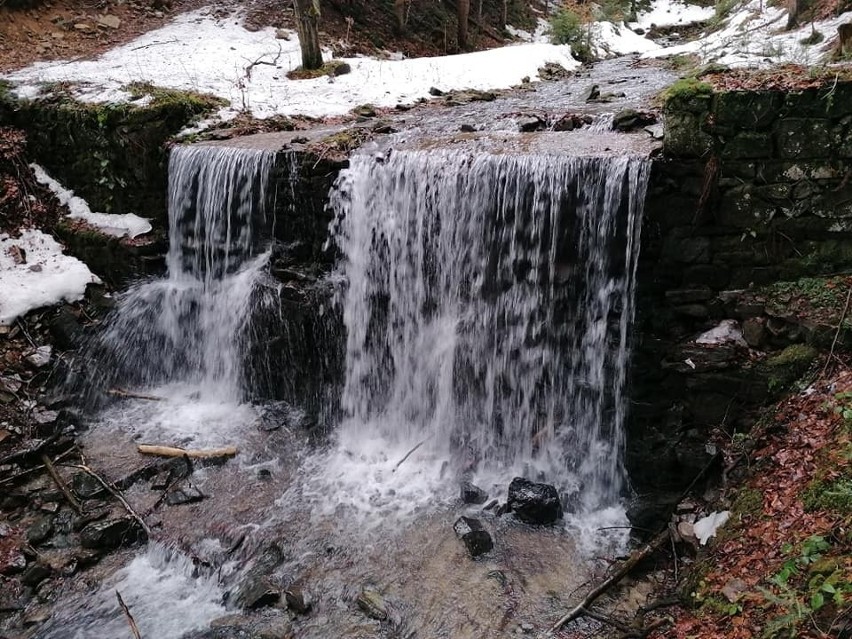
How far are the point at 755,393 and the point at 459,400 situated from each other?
2935 mm

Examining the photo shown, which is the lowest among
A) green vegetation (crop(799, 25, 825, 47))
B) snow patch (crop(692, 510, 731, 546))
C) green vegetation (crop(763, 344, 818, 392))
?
snow patch (crop(692, 510, 731, 546))

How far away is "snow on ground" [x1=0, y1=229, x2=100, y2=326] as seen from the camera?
782 cm

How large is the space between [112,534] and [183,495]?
71cm

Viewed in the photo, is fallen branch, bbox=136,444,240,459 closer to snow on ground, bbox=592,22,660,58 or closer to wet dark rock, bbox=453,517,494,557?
wet dark rock, bbox=453,517,494,557

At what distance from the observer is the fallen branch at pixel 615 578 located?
165 inches

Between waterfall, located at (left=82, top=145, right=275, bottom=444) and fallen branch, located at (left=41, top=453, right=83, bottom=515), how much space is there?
1488 millimetres

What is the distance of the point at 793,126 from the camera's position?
15.6ft

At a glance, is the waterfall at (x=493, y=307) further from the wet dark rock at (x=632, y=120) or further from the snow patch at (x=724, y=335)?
the wet dark rock at (x=632, y=120)

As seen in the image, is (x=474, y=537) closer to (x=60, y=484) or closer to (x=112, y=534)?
(x=112, y=534)

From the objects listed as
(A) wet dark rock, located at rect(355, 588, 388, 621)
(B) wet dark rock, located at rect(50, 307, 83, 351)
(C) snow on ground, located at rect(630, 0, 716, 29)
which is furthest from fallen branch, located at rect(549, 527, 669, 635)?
(C) snow on ground, located at rect(630, 0, 716, 29)

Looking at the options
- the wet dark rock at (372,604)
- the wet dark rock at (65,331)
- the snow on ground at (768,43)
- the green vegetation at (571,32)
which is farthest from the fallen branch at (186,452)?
the green vegetation at (571,32)

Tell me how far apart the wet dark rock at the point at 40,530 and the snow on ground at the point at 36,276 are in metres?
3.52

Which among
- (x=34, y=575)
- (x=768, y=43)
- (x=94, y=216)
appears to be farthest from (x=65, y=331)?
(x=768, y=43)

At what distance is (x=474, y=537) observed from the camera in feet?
16.1
